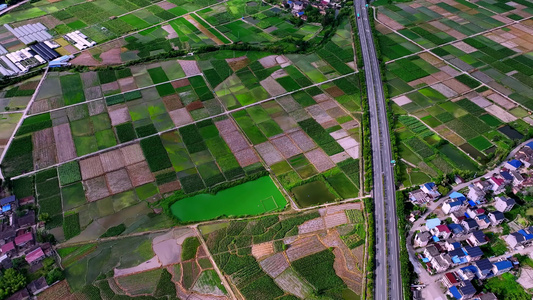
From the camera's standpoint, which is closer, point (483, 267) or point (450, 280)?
point (450, 280)

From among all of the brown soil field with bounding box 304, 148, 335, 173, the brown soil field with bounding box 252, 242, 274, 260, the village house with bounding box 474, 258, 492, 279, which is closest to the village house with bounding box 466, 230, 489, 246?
the village house with bounding box 474, 258, 492, 279

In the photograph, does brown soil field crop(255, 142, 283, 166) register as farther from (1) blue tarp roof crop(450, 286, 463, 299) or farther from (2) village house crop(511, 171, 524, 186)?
(2) village house crop(511, 171, 524, 186)

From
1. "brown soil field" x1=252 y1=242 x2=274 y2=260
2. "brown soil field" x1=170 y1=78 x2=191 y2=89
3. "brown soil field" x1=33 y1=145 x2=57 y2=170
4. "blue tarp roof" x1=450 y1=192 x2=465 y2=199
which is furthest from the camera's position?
"brown soil field" x1=170 y1=78 x2=191 y2=89

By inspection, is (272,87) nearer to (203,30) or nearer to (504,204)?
(203,30)

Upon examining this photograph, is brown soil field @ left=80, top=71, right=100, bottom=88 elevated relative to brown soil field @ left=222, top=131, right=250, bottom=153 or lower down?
elevated

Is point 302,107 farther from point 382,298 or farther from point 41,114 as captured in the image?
point 41,114

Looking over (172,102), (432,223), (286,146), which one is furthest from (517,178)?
(172,102)
